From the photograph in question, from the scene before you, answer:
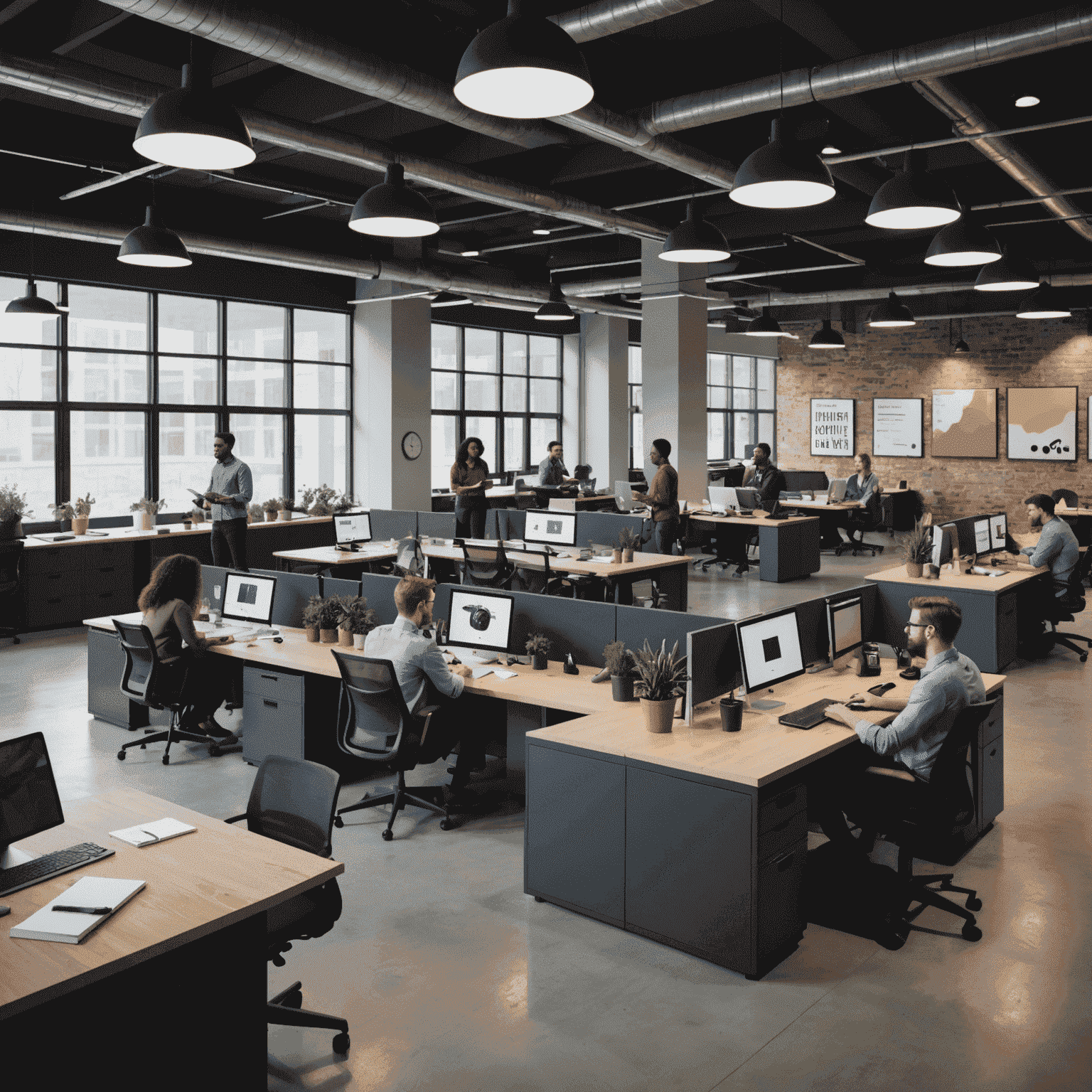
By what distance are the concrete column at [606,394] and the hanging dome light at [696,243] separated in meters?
11.9

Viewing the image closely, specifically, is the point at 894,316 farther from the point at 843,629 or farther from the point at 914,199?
the point at 843,629

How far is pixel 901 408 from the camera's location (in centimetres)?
1888

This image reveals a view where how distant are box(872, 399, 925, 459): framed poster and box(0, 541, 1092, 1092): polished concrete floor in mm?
14807

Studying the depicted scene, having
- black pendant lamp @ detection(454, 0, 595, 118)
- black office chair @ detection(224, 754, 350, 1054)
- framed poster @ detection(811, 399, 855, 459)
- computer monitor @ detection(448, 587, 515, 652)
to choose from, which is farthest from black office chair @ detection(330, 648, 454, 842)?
framed poster @ detection(811, 399, 855, 459)

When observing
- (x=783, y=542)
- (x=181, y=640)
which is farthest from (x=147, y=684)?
(x=783, y=542)

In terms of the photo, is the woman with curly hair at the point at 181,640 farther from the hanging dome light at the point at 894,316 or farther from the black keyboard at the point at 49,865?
the hanging dome light at the point at 894,316

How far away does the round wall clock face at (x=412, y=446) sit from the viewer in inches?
563

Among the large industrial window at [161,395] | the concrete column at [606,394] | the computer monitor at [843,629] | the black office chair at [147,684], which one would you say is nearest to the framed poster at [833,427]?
the concrete column at [606,394]

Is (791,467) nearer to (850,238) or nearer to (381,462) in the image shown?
(850,238)

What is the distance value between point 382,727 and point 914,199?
3.85 m

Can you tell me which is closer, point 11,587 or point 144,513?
point 11,587

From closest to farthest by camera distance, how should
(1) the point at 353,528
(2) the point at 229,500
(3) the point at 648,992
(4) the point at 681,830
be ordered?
1. (3) the point at 648,992
2. (4) the point at 681,830
3. (2) the point at 229,500
4. (1) the point at 353,528

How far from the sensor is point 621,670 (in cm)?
464

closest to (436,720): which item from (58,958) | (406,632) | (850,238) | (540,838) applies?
(406,632)
